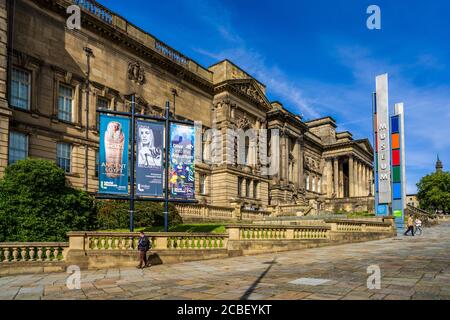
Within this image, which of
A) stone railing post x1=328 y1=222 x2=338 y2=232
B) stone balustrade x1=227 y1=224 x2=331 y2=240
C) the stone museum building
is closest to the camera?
stone balustrade x1=227 y1=224 x2=331 y2=240

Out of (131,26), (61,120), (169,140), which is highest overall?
(131,26)

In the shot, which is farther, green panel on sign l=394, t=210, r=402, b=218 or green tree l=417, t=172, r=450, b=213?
green tree l=417, t=172, r=450, b=213

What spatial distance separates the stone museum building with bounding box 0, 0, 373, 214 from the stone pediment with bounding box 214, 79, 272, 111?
0.13 meters

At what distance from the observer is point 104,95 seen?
33156 mm

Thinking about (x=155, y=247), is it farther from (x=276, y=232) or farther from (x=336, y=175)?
(x=336, y=175)

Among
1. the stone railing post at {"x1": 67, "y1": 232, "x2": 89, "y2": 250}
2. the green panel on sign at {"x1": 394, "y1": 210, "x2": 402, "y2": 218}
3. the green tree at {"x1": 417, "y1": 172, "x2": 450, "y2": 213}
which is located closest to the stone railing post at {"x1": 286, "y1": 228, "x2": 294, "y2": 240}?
the stone railing post at {"x1": 67, "y1": 232, "x2": 89, "y2": 250}

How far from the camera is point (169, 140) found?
19.8m

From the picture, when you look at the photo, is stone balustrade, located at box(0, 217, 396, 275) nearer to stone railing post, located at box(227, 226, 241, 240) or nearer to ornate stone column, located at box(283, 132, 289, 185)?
stone railing post, located at box(227, 226, 241, 240)

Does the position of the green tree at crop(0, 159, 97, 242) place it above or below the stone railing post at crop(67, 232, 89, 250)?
above

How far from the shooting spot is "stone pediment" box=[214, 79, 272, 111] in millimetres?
46219
